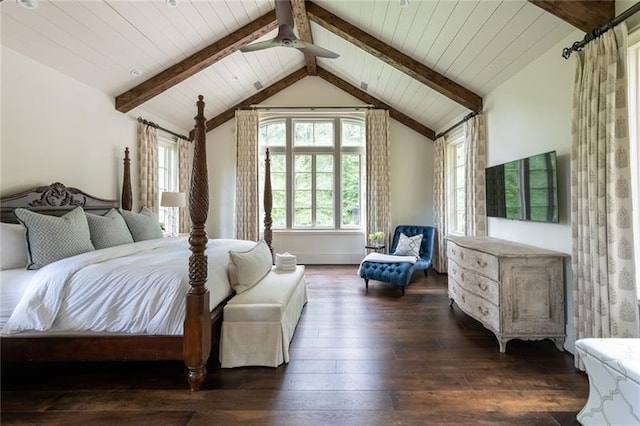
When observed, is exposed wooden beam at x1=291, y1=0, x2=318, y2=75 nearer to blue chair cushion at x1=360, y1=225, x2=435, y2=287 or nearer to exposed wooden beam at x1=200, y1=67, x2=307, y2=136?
exposed wooden beam at x1=200, y1=67, x2=307, y2=136

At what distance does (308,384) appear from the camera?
2.31 metres

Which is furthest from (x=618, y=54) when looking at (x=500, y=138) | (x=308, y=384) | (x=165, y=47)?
(x=165, y=47)

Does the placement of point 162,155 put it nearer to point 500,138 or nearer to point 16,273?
point 16,273

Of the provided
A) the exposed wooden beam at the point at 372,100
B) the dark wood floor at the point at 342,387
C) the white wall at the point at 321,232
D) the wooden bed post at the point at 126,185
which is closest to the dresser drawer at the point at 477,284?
the dark wood floor at the point at 342,387

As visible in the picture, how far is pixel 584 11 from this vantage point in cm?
233

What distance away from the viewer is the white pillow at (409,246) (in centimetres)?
556

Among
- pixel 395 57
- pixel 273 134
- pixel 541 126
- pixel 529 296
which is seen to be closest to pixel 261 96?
pixel 273 134

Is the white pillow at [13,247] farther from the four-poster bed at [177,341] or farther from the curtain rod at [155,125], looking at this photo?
the curtain rod at [155,125]

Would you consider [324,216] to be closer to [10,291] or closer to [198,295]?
[198,295]

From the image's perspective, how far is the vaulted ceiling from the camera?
116 inches

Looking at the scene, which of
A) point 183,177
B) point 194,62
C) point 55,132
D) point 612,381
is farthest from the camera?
point 183,177

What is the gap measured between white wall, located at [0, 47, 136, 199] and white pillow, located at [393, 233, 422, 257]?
15.0 feet

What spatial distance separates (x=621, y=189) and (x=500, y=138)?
1.96 metres

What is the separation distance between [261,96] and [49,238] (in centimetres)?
494
